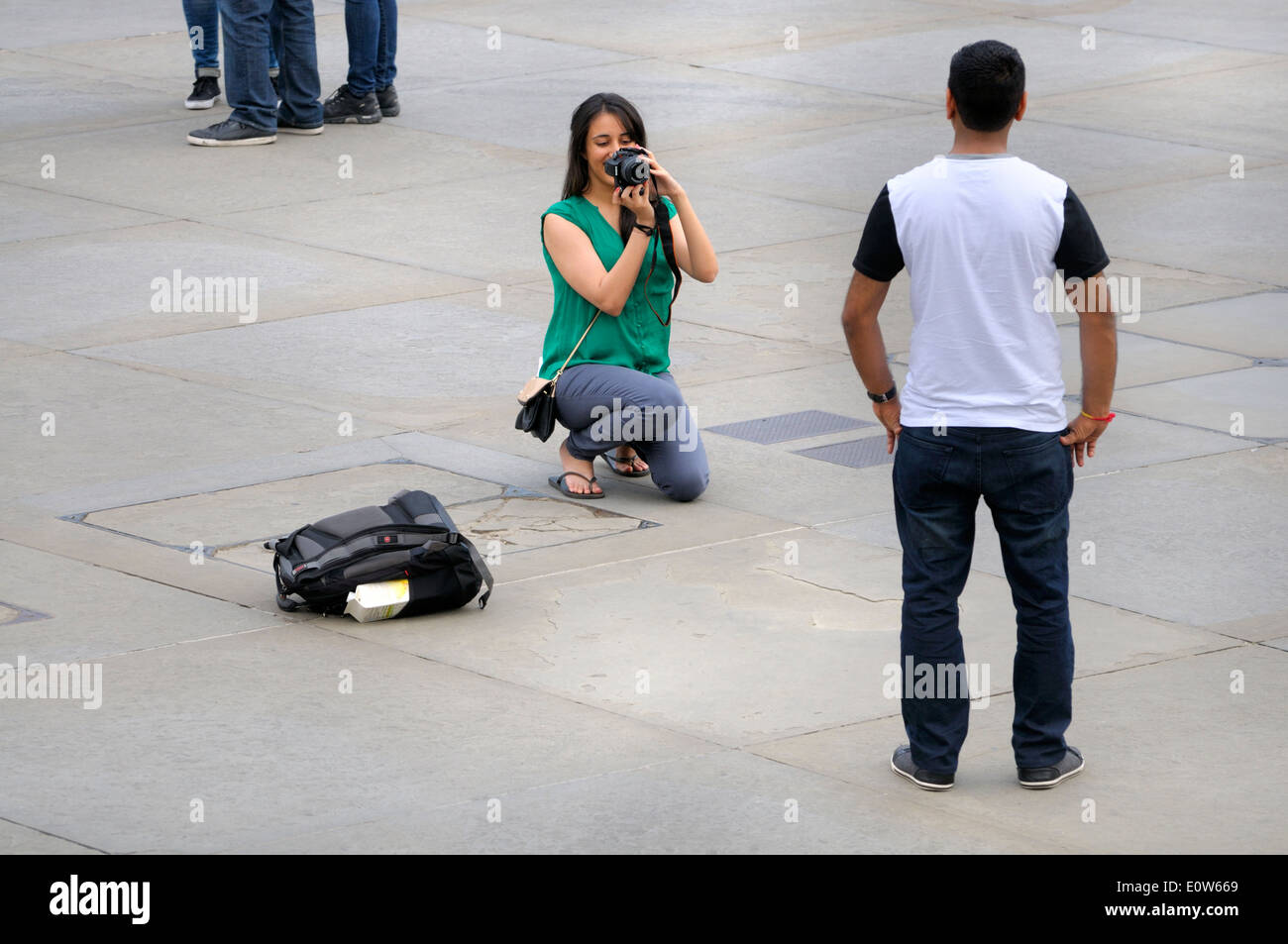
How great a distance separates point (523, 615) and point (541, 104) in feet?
28.2

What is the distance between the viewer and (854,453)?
782 centimetres

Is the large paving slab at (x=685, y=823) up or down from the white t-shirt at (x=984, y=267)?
down

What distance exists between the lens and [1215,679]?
5.72 m

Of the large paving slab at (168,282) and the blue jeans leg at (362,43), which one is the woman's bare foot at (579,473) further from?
the blue jeans leg at (362,43)

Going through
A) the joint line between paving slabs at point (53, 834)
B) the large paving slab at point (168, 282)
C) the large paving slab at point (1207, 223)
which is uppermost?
the large paving slab at point (1207, 223)

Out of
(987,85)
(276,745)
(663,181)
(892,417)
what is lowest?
(276,745)

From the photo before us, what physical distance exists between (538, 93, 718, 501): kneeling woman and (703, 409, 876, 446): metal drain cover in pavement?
1.92 feet

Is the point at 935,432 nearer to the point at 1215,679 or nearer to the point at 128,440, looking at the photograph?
the point at 1215,679

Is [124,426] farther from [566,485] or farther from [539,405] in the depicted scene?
[566,485]

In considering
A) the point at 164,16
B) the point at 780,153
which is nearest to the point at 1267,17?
the point at 780,153

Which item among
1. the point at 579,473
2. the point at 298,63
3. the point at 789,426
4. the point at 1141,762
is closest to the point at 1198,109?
the point at 298,63

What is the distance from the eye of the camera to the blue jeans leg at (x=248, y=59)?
42.1 feet

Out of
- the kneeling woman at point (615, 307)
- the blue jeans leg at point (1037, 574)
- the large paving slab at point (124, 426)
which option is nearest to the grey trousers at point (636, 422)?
the kneeling woman at point (615, 307)

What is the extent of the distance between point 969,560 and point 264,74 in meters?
8.99
